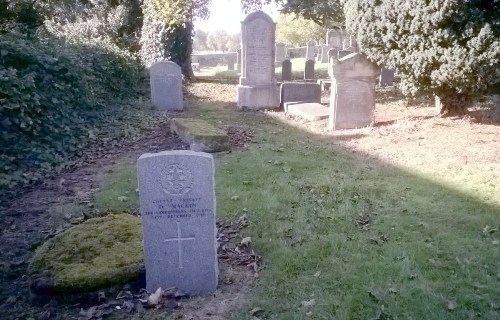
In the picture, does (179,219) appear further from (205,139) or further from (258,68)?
(258,68)

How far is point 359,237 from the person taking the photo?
15.8 ft

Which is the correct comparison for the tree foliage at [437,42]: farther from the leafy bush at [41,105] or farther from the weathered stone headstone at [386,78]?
the weathered stone headstone at [386,78]

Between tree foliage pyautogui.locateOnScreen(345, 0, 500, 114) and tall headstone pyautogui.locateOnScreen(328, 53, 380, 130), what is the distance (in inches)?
25.2

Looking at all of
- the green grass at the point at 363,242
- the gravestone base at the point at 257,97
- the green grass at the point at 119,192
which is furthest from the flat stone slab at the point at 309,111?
the green grass at the point at 119,192

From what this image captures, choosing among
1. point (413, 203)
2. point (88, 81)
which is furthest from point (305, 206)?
point (88, 81)

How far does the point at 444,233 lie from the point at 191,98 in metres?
13.0

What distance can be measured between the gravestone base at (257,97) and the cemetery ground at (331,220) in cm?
462

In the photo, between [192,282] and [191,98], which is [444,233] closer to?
[192,282]

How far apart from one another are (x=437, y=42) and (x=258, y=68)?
598 cm

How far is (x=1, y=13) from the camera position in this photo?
42.9 ft

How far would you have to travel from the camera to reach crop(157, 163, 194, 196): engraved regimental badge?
3707 millimetres

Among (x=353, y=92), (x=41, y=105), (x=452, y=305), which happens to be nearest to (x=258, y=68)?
(x=353, y=92)

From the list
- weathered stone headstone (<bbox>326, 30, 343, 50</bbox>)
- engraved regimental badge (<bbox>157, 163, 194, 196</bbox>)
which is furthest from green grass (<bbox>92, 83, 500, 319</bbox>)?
weathered stone headstone (<bbox>326, 30, 343, 50</bbox>)

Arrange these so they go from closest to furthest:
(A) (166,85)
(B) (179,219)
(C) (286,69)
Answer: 1. (B) (179,219)
2. (A) (166,85)
3. (C) (286,69)
